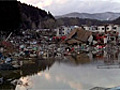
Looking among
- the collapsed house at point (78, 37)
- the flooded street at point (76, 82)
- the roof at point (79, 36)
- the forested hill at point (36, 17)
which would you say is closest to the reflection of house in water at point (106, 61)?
the flooded street at point (76, 82)

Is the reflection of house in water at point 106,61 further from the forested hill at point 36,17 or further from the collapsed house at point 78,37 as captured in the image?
the forested hill at point 36,17

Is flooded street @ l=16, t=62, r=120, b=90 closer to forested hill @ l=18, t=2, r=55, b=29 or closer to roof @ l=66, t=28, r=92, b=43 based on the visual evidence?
roof @ l=66, t=28, r=92, b=43

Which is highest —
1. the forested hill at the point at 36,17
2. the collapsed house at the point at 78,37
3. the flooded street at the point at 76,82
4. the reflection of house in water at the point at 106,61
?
the forested hill at the point at 36,17

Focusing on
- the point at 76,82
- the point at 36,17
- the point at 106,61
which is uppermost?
the point at 36,17

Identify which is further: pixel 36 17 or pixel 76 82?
pixel 36 17

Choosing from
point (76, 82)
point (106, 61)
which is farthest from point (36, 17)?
point (76, 82)

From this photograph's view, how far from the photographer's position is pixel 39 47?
64.6 ft

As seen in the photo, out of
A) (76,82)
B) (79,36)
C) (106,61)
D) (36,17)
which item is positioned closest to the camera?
(76,82)

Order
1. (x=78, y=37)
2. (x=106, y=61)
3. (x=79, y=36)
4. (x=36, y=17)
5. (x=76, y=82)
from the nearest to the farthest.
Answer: (x=76, y=82) → (x=106, y=61) → (x=78, y=37) → (x=79, y=36) → (x=36, y=17)

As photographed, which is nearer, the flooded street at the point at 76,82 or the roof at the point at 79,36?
the flooded street at the point at 76,82

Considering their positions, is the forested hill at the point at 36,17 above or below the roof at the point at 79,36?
above

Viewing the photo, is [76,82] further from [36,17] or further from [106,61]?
[36,17]

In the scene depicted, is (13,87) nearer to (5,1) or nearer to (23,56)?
(5,1)

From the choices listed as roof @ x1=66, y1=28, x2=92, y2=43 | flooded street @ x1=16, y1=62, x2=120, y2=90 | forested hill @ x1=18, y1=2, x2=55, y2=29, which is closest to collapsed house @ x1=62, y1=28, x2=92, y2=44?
roof @ x1=66, y1=28, x2=92, y2=43
